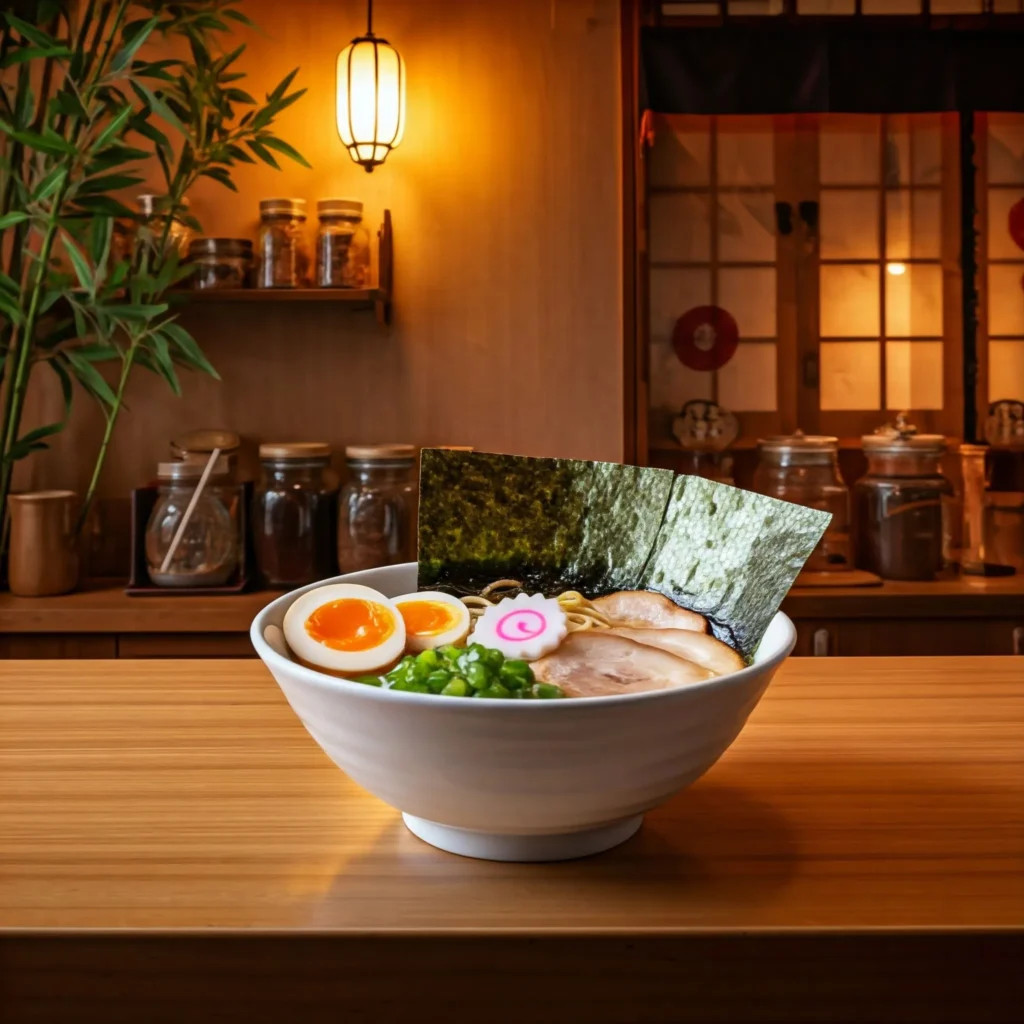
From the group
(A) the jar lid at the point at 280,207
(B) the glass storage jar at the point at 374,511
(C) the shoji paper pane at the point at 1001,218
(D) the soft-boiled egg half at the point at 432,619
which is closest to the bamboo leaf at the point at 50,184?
(A) the jar lid at the point at 280,207

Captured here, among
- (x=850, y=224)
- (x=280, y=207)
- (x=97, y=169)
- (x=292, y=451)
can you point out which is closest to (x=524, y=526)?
(x=292, y=451)

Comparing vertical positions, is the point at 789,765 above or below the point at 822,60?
below

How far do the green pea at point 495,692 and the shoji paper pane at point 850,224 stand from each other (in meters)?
2.76

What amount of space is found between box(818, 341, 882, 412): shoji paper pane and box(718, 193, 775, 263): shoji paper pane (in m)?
0.34

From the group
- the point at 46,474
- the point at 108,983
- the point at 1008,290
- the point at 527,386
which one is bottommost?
the point at 108,983

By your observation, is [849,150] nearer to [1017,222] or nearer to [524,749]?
[1017,222]

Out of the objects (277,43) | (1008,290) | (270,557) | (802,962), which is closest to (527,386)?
(270,557)

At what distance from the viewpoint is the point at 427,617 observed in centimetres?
87

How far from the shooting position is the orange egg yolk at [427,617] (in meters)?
0.85

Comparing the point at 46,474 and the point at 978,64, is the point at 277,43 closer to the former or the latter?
the point at 46,474

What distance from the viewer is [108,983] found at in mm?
578

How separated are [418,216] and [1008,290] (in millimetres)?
1729

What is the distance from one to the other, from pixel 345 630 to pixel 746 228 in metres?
2.57

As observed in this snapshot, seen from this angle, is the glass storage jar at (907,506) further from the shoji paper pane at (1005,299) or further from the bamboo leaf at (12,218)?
the bamboo leaf at (12,218)
